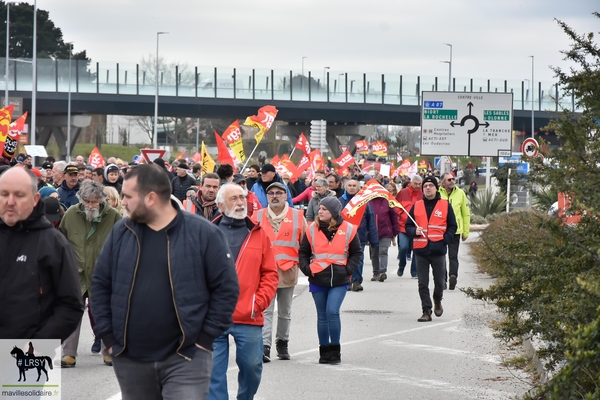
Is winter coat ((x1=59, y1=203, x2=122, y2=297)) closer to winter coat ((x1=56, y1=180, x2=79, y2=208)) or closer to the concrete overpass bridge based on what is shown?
winter coat ((x1=56, y1=180, x2=79, y2=208))

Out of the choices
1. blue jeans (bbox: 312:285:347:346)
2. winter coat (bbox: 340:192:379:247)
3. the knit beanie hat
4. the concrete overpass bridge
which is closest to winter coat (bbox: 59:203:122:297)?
the knit beanie hat

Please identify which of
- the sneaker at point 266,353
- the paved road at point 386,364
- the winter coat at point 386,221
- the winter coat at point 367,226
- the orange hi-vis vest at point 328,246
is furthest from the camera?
the winter coat at point 386,221

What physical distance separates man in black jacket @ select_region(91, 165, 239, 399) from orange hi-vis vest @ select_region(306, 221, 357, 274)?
5134mm

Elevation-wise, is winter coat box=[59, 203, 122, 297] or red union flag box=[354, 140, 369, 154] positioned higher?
red union flag box=[354, 140, 369, 154]

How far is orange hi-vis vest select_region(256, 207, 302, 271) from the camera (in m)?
10.7

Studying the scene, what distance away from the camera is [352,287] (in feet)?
57.9

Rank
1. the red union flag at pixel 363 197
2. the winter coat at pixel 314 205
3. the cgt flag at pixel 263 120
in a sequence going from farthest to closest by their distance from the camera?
the cgt flag at pixel 263 120
the red union flag at pixel 363 197
the winter coat at pixel 314 205

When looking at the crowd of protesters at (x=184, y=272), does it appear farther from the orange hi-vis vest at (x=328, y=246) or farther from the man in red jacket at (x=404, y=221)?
the man in red jacket at (x=404, y=221)

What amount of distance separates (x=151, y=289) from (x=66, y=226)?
5.17m

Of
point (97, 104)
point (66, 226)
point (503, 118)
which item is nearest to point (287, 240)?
point (66, 226)

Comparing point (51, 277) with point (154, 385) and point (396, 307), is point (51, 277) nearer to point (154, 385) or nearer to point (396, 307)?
point (154, 385)

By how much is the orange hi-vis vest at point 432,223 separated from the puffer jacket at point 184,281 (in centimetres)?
858

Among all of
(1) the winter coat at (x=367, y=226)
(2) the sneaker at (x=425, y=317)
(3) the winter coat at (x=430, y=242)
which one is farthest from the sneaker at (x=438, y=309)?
(1) the winter coat at (x=367, y=226)

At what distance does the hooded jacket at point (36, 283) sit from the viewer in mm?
5195
